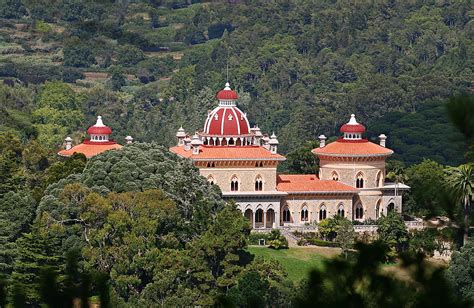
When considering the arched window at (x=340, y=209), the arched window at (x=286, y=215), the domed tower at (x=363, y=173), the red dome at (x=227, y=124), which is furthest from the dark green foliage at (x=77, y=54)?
the arched window at (x=340, y=209)

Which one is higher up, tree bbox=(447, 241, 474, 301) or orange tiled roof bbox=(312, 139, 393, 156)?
orange tiled roof bbox=(312, 139, 393, 156)

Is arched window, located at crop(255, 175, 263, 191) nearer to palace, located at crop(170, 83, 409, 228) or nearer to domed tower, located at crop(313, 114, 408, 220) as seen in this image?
palace, located at crop(170, 83, 409, 228)

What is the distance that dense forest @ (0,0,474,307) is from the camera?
2911 cm

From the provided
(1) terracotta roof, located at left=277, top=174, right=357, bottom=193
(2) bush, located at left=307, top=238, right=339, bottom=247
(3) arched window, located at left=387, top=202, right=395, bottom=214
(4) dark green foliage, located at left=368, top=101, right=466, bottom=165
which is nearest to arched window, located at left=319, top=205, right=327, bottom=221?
(1) terracotta roof, located at left=277, top=174, right=357, bottom=193

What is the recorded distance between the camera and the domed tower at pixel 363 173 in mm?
77312

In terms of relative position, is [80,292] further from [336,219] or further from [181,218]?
[336,219]

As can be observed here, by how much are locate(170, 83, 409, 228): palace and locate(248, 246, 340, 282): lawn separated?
197 inches

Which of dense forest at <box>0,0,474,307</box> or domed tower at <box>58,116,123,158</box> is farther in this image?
domed tower at <box>58,116,123,158</box>

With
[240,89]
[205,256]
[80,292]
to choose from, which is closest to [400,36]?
[240,89]

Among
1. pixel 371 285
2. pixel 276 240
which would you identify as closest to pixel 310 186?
pixel 276 240

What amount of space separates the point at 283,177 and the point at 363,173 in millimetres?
3658

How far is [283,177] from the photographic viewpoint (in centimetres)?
7838

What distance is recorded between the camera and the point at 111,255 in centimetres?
6291

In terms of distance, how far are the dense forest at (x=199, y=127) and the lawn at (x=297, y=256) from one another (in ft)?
2.33
